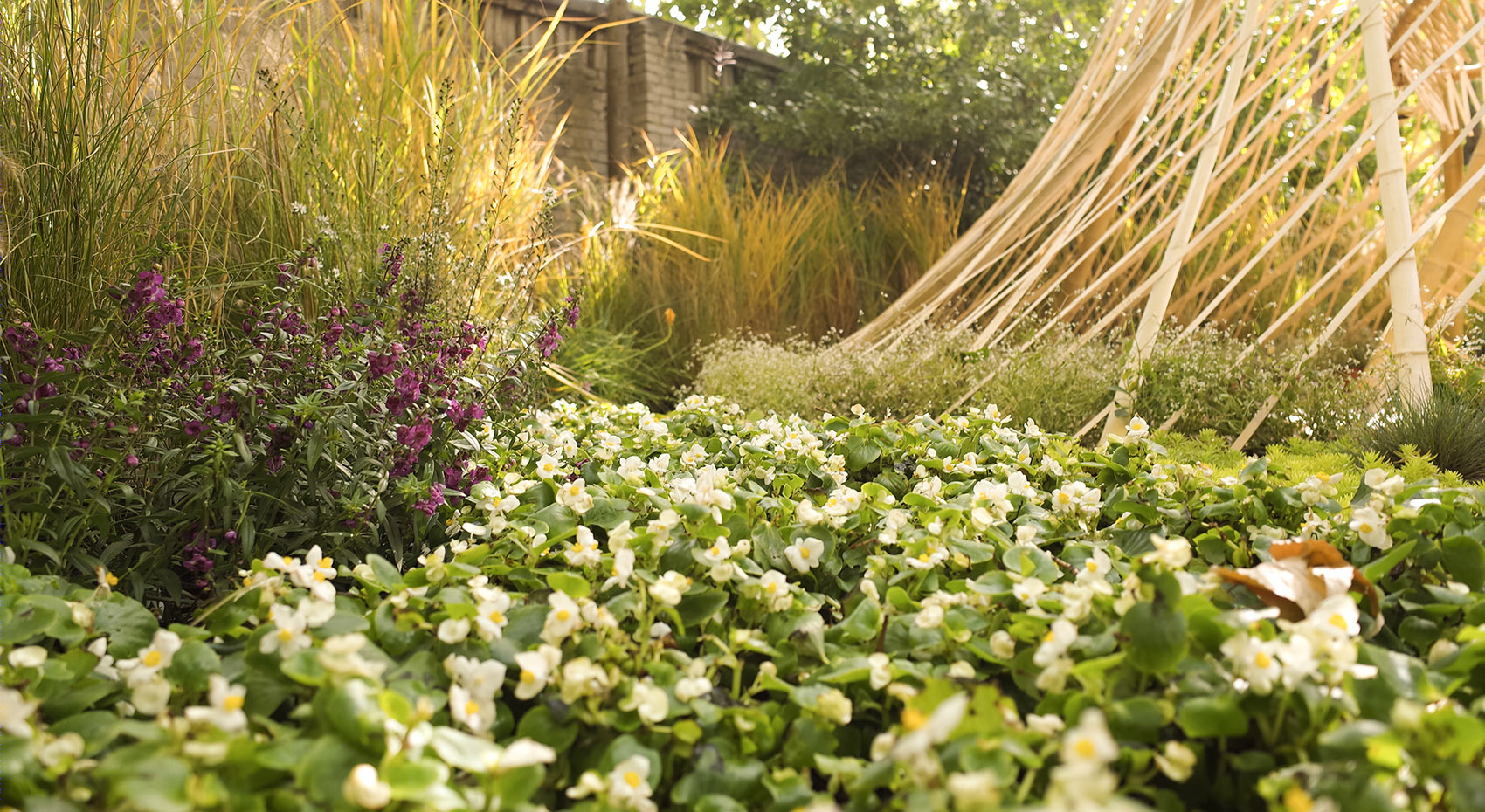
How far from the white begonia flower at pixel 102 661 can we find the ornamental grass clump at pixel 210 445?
170mm

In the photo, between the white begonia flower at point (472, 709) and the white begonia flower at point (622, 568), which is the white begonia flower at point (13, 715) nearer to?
the white begonia flower at point (472, 709)

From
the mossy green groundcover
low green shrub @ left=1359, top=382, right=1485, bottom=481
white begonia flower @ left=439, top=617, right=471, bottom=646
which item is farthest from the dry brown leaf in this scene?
low green shrub @ left=1359, top=382, right=1485, bottom=481

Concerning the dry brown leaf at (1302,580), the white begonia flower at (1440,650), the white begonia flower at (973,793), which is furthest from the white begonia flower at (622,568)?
the white begonia flower at (1440,650)

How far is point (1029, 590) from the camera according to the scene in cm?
93

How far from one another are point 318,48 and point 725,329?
2437 mm

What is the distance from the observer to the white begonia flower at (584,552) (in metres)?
1.04

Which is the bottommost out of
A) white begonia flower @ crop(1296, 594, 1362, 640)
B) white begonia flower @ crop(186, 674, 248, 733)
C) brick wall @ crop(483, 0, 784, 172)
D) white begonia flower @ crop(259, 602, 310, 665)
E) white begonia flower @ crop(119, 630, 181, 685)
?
white begonia flower @ crop(119, 630, 181, 685)

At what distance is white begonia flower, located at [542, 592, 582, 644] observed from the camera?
84 centimetres

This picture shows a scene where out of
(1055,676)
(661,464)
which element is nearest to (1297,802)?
(1055,676)

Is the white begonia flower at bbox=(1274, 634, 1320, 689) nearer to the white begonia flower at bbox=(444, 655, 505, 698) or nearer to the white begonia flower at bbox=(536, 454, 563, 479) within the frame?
the white begonia flower at bbox=(444, 655, 505, 698)

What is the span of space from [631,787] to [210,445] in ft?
2.43

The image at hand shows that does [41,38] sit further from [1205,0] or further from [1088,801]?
[1205,0]

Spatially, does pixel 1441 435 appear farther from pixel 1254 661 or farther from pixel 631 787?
pixel 631 787

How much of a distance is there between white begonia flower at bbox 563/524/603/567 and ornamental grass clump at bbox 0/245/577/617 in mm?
320
